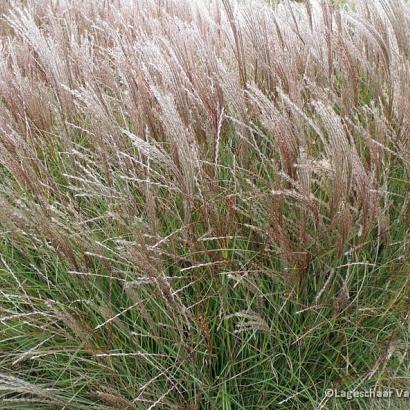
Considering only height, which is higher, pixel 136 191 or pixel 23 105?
pixel 23 105

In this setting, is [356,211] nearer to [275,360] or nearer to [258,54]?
[275,360]

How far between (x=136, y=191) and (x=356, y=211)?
708 millimetres

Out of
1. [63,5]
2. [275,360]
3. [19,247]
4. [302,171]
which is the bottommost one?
[275,360]

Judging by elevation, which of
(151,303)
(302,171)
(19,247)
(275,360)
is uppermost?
(302,171)

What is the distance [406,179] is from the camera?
1771mm

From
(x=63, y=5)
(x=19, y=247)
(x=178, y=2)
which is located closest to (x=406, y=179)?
(x=19, y=247)

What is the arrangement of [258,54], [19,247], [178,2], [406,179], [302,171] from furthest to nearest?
[178,2], [258,54], [406,179], [19,247], [302,171]

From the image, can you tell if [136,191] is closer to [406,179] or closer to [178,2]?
[406,179]

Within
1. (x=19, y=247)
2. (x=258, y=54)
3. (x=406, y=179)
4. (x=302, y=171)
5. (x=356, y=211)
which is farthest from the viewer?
(x=258, y=54)

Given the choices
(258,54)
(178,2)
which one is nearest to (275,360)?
(258,54)

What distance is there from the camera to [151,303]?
154 cm

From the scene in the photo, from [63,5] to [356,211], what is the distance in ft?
8.29

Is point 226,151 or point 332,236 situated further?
point 226,151

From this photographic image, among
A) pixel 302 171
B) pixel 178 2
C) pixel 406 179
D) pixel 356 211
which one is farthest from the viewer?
pixel 178 2
